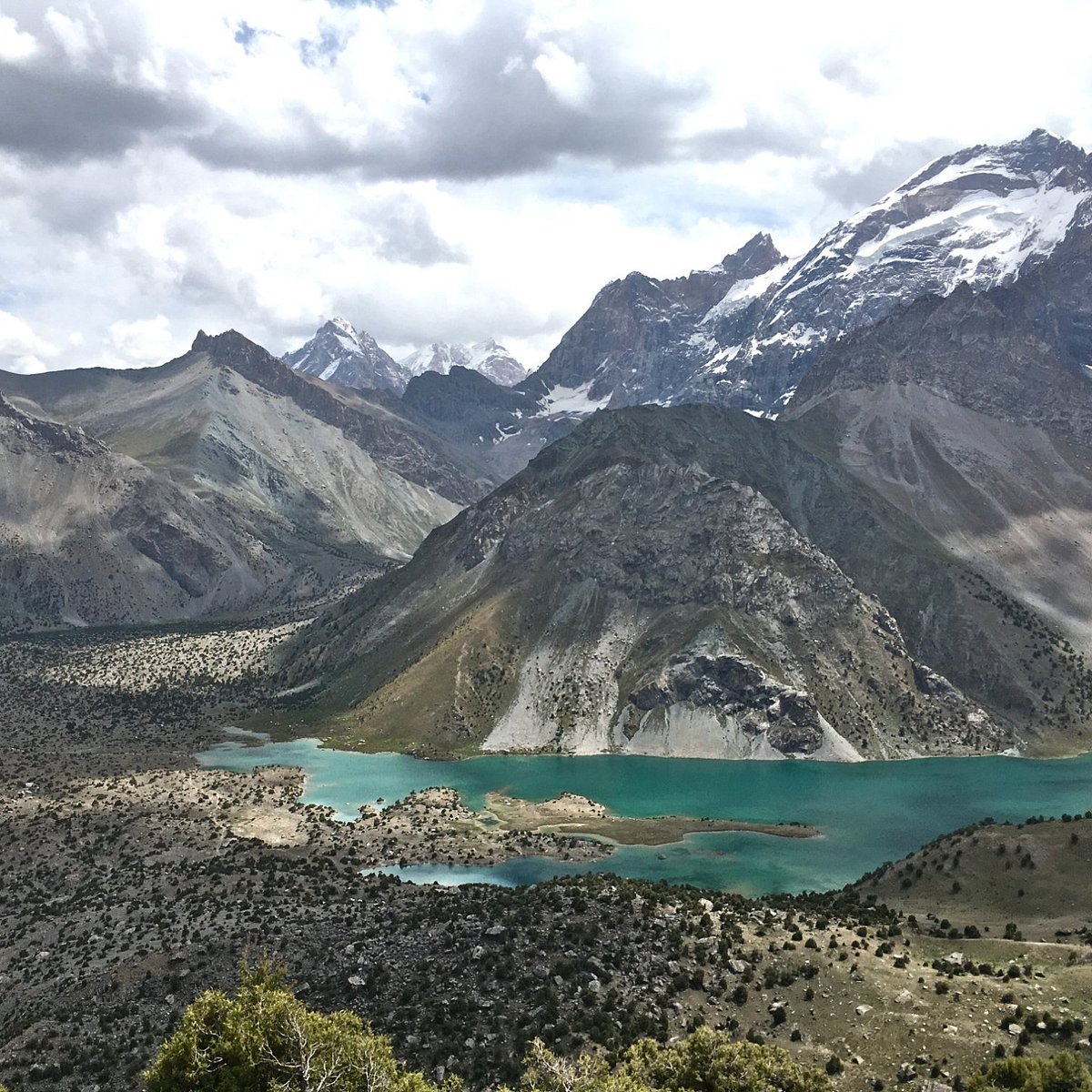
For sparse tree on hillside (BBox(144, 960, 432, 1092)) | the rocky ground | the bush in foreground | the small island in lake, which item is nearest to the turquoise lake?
the small island in lake

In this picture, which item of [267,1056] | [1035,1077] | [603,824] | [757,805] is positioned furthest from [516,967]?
[757,805]

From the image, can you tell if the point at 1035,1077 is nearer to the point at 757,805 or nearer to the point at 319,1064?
the point at 319,1064

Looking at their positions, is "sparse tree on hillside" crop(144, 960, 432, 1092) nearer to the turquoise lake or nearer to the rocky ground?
the rocky ground

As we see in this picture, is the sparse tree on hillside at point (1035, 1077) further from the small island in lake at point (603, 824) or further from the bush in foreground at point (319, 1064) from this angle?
the small island in lake at point (603, 824)

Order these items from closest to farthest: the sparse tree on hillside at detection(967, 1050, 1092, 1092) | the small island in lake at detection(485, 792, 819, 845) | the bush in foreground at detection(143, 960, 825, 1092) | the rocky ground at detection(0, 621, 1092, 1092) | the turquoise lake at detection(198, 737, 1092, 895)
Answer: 1. the bush in foreground at detection(143, 960, 825, 1092)
2. the sparse tree on hillside at detection(967, 1050, 1092, 1092)
3. the rocky ground at detection(0, 621, 1092, 1092)
4. the turquoise lake at detection(198, 737, 1092, 895)
5. the small island in lake at detection(485, 792, 819, 845)

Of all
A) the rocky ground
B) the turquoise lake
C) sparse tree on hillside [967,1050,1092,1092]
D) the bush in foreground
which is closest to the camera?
the bush in foreground

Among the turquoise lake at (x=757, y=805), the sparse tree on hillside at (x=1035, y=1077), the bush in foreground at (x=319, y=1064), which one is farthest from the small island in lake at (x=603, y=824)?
the bush in foreground at (x=319, y=1064)

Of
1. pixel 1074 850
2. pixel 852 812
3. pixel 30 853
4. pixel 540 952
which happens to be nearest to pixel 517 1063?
pixel 540 952
